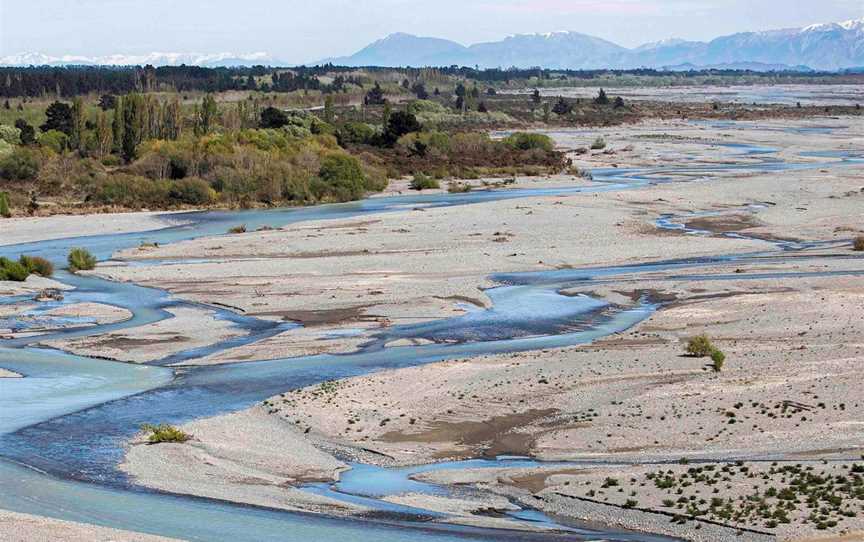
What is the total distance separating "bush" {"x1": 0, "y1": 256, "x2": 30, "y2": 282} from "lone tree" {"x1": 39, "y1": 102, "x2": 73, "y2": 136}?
53.0 meters

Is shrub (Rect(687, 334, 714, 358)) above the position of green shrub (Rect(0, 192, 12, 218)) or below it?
above

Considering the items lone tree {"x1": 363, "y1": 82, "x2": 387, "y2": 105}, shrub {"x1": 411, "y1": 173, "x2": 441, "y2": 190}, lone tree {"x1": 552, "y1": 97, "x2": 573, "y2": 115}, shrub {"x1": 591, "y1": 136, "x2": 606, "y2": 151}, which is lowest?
shrub {"x1": 411, "y1": 173, "x2": 441, "y2": 190}

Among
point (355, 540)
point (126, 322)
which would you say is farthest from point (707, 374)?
point (126, 322)

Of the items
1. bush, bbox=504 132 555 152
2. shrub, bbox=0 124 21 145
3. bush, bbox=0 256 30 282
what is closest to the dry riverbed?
bush, bbox=0 256 30 282

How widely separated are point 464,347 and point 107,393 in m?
9.40

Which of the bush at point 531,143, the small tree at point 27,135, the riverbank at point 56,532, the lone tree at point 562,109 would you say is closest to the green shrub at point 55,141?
the small tree at point 27,135

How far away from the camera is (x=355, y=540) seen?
1900 centimetres

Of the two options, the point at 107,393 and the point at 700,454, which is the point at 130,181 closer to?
the point at 107,393

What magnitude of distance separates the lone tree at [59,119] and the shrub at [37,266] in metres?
51.6

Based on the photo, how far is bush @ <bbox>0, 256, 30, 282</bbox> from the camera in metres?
44.3

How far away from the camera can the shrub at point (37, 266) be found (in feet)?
151

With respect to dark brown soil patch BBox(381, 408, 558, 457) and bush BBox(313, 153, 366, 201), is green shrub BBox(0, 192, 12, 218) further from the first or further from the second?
dark brown soil patch BBox(381, 408, 558, 457)

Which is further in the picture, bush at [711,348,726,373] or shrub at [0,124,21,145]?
shrub at [0,124,21,145]

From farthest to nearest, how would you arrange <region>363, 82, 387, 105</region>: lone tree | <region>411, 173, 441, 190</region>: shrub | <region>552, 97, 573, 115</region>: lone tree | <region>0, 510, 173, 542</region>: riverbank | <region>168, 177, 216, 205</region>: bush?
<region>363, 82, 387, 105</region>: lone tree < <region>552, 97, 573, 115</region>: lone tree < <region>411, 173, 441, 190</region>: shrub < <region>168, 177, 216, 205</region>: bush < <region>0, 510, 173, 542</region>: riverbank
